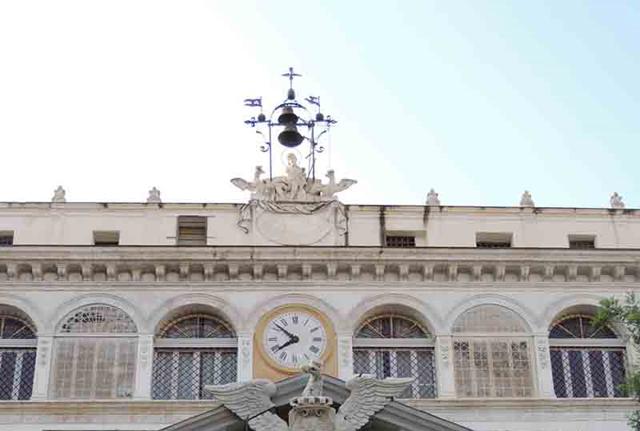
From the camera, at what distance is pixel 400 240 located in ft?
126

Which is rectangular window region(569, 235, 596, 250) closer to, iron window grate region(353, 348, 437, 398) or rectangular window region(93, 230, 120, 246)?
iron window grate region(353, 348, 437, 398)

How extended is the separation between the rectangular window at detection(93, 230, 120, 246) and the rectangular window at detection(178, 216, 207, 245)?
6.27 feet

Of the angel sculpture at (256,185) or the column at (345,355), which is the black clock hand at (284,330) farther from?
the angel sculpture at (256,185)

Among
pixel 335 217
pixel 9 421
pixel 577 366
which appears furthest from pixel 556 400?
pixel 9 421

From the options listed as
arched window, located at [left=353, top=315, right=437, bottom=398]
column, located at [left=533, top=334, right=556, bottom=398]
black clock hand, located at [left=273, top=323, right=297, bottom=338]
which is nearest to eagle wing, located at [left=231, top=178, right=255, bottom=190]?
black clock hand, located at [left=273, top=323, right=297, bottom=338]

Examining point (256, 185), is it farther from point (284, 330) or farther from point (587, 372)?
point (587, 372)

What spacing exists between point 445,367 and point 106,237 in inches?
427

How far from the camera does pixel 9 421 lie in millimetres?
34375

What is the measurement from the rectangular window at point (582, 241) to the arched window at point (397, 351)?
5.83 meters

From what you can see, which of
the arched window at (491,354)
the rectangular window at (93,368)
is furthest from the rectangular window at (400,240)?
the rectangular window at (93,368)

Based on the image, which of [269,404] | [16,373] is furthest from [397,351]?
[269,404]

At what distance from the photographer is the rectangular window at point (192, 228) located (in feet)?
125

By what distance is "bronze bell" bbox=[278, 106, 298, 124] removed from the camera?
133ft

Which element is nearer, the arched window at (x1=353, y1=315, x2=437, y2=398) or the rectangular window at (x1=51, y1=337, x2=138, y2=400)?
the rectangular window at (x1=51, y1=337, x2=138, y2=400)
